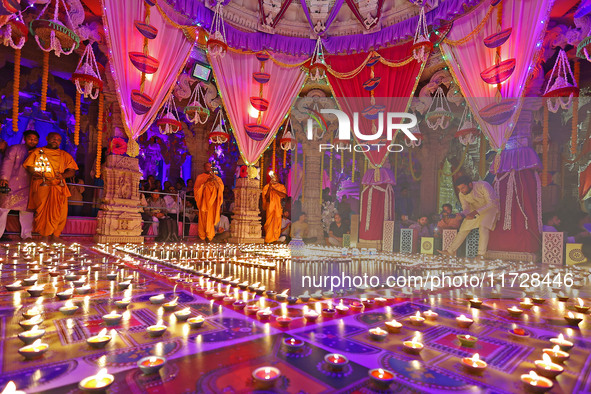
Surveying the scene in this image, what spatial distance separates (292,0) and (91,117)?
9287mm

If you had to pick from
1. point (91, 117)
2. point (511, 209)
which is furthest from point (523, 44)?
point (91, 117)

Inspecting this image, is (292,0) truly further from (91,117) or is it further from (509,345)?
(509,345)

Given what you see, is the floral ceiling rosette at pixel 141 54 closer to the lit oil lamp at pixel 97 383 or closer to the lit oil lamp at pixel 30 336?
the lit oil lamp at pixel 30 336

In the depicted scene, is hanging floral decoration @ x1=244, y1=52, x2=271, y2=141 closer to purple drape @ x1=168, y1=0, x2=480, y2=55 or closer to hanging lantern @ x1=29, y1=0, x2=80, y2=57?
purple drape @ x1=168, y1=0, x2=480, y2=55

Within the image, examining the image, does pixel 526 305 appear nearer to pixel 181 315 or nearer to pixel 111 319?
pixel 181 315

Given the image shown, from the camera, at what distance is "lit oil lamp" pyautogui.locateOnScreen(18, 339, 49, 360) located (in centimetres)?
132

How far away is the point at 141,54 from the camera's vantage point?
21.3ft

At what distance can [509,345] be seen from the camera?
1.68 metres

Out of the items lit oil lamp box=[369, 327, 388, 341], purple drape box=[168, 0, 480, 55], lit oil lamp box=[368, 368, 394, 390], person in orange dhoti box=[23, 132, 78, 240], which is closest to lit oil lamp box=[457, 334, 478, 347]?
lit oil lamp box=[369, 327, 388, 341]

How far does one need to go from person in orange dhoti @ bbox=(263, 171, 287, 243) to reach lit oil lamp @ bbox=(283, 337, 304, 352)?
9.03 metres

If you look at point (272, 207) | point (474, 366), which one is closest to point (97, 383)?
point (474, 366)

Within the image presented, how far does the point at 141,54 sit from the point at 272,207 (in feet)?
19.2

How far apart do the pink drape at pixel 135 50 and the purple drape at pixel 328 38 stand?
0.71 metres

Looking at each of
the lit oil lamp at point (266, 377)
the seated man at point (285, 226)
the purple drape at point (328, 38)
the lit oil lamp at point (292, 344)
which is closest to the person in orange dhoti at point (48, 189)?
the purple drape at point (328, 38)
